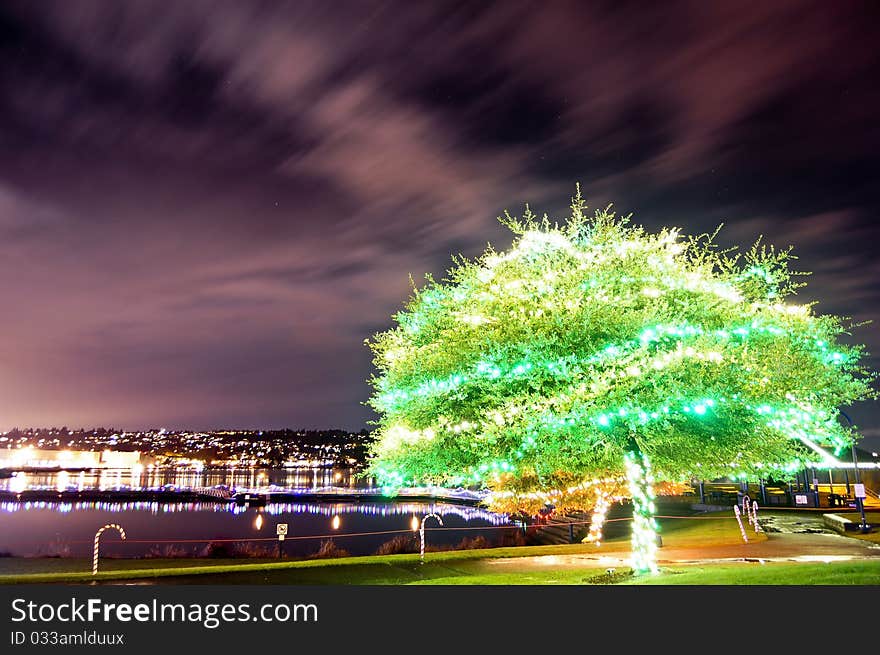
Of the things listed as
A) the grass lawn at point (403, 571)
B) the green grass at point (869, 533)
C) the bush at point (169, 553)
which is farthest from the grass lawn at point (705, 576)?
the bush at point (169, 553)

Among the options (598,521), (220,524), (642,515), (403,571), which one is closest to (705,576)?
(642,515)

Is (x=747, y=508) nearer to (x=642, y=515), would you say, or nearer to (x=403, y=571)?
(x=642, y=515)

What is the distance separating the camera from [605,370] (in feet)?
47.3

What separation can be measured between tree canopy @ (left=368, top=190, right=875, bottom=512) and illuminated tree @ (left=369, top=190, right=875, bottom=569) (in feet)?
0.15

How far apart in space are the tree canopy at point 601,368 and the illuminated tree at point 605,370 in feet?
0.15

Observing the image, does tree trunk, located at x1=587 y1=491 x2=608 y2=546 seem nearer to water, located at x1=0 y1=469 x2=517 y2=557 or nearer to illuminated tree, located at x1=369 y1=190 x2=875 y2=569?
illuminated tree, located at x1=369 y1=190 x2=875 y2=569

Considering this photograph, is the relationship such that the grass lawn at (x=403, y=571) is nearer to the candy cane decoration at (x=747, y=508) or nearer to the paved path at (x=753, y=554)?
the paved path at (x=753, y=554)

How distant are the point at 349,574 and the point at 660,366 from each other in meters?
10.4

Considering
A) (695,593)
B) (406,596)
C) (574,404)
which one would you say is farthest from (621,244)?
(406,596)

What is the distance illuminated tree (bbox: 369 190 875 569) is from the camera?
47.7 feet

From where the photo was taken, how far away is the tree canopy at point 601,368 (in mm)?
14516

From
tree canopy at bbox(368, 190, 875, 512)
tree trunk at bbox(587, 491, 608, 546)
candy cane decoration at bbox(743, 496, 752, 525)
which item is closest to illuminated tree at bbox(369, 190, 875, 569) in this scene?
tree canopy at bbox(368, 190, 875, 512)

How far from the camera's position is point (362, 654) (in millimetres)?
9312

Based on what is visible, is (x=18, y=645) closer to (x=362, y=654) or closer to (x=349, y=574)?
(x=362, y=654)
